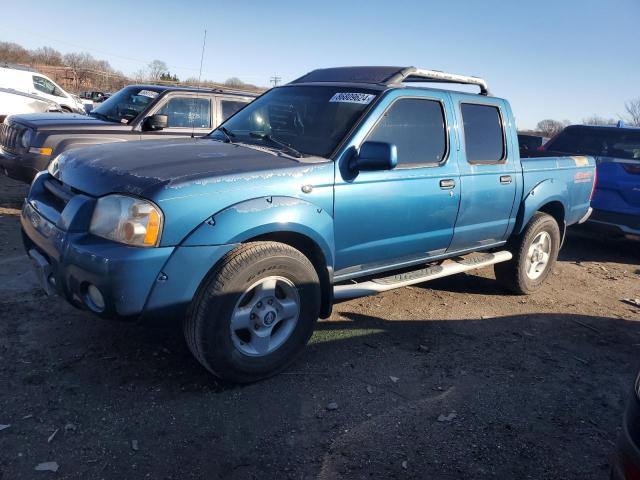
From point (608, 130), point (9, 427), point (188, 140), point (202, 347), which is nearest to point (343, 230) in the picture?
point (202, 347)

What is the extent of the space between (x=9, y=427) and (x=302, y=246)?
190 cm

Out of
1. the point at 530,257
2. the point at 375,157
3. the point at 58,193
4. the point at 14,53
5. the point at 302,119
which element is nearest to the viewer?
the point at 58,193

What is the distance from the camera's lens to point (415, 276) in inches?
164

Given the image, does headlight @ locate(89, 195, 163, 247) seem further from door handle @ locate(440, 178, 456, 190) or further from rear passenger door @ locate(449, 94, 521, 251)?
rear passenger door @ locate(449, 94, 521, 251)

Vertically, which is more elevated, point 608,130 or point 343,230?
point 608,130

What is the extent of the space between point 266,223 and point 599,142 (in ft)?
21.9

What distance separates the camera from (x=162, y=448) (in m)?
2.60

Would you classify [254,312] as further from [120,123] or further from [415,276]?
[120,123]

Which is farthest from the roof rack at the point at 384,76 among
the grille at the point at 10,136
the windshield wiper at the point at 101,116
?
the grille at the point at 10,136

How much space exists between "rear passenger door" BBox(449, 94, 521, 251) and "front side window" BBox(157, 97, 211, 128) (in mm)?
4449

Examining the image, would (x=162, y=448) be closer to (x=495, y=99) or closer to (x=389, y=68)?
(x=389, y=68)

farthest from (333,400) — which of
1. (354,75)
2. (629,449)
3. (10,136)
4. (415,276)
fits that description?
(10,136)

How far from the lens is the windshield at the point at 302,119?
374cm

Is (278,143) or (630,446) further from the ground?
(278,143)
